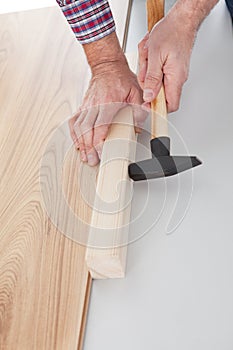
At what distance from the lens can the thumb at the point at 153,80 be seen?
3.20 feet

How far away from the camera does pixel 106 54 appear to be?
111 centimetres

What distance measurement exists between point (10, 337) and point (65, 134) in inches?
16.3

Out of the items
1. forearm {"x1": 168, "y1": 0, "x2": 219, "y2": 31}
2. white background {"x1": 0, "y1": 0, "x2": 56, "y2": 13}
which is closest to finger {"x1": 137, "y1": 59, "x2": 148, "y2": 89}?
forearm {"x1": 168, "y1": 0, "x2": 219, "y2": 31}

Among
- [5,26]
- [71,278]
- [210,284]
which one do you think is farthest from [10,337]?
[5,26]

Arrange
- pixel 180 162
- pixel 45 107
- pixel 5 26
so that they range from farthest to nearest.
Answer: pixel 5 26 < pixel 45 107 < pixel 180 162

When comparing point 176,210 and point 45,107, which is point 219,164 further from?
point 45,107

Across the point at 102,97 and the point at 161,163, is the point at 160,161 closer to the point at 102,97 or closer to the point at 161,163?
the point at 161,163

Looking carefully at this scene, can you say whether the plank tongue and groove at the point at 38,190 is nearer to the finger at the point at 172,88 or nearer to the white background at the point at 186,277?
the white background at the point at 186,277

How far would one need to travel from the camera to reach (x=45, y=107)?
1161mm

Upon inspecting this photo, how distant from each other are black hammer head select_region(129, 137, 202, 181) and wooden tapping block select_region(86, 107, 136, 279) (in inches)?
0.9

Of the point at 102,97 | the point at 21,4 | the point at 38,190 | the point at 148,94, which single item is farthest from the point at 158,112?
the point at 21,4

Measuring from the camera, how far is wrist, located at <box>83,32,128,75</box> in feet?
3.64

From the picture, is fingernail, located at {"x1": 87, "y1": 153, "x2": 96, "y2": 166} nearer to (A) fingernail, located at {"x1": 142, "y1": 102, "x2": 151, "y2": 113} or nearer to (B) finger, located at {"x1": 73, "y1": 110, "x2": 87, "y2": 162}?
(B) finger, located at {"x1": 73, "y1": 110, "x2": 87, "y2": 162}

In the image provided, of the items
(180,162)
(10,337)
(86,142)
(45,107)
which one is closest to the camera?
(10,337)
